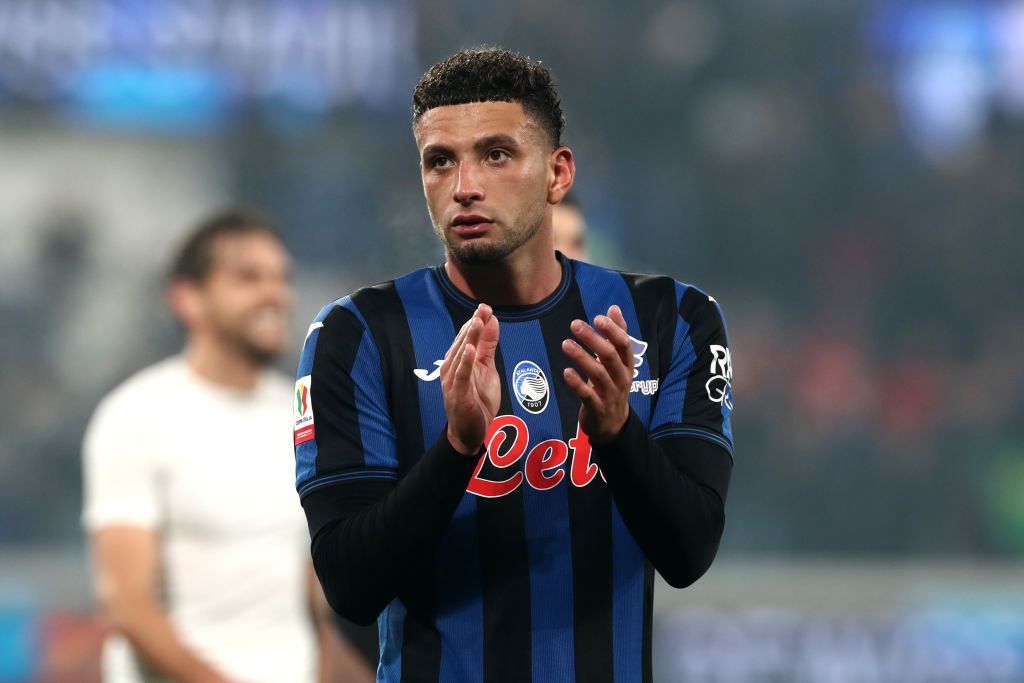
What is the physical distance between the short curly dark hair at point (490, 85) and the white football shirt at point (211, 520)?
210 cm

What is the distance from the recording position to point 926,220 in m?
10.4

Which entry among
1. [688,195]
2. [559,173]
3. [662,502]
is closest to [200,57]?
[688,195]

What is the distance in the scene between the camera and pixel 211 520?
13.0 feet

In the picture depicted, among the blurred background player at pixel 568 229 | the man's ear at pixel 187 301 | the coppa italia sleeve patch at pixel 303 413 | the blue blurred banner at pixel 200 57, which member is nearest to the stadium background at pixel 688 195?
the blue blurred banner at pixel 200 57

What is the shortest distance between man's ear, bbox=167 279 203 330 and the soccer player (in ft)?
7.77

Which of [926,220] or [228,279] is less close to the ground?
[926,220]

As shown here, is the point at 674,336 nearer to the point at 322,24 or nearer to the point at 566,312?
the point at 566,312

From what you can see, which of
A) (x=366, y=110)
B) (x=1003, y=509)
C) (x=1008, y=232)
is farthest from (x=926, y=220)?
(x=366, y=110)

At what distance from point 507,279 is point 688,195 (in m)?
8.42

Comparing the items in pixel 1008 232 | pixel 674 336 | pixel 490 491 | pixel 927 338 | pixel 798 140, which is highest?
pixel 798 140

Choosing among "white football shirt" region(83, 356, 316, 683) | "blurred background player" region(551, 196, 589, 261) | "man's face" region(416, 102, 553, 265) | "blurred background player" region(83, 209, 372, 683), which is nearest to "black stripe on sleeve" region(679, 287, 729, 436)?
"man's face" region(416, 102, 553, 265)

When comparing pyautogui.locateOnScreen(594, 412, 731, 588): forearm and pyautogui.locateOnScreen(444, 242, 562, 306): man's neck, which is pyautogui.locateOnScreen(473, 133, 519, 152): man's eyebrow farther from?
pyautogui.locateOnScreen(594, 412, 731, 588): forearm

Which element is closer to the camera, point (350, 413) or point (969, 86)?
point (350, 413)

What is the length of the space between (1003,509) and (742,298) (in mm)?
2415
